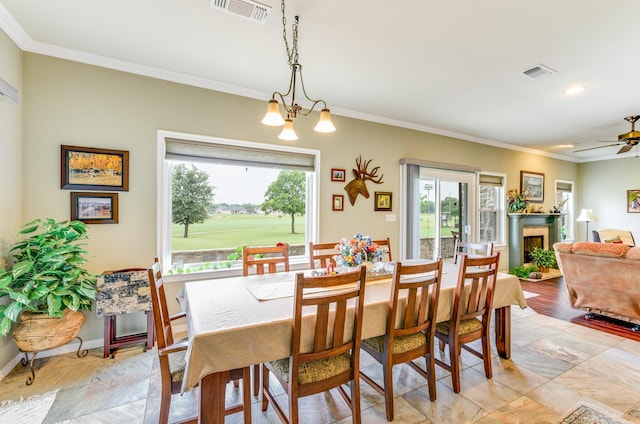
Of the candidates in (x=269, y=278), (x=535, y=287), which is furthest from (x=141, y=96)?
(x=535, y=287)

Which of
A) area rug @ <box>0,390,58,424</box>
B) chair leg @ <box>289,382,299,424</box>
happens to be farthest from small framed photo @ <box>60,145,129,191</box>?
chair leg @ <box>289,382,299,424</box>

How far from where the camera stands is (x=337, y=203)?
4184mm

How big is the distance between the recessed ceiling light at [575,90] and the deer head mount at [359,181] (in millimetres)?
2425

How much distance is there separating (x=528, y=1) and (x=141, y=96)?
11.1ft

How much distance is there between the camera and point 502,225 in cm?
622

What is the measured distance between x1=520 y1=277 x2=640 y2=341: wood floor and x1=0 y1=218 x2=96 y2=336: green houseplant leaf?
16.8ft

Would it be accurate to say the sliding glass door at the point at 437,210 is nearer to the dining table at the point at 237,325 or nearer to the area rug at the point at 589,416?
the dining table at the point at 237,325

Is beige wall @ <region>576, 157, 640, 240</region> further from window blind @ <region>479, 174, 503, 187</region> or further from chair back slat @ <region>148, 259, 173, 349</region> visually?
chair back slat @ <region>148, 259, 173, 349</region>

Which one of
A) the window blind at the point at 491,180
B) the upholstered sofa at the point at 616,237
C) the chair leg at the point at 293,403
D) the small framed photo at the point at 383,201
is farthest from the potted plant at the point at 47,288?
the upholstered sofa at the point at 616,237

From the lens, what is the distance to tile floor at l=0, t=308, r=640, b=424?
194cm

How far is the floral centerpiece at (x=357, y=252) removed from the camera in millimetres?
2424

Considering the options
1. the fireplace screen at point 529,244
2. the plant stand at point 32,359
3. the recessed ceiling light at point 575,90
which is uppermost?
the recessed ceiling light at point 575,90

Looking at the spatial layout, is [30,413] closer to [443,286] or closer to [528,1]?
[443,286]

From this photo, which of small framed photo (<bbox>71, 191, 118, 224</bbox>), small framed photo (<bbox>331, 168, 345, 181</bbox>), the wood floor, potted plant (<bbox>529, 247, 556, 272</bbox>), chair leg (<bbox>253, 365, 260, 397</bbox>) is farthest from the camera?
potted plant (<bbox>529, 247, 556, 272</bbox>)
